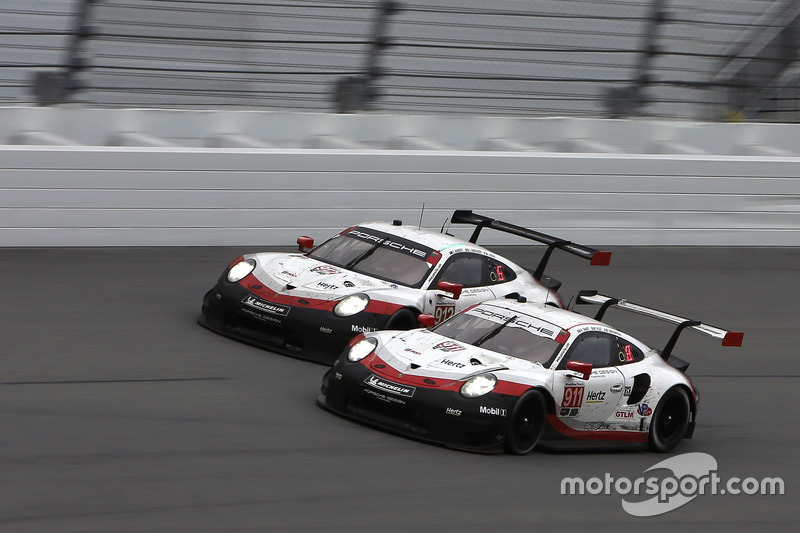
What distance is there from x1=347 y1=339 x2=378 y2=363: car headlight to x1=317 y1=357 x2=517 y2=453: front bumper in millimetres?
312

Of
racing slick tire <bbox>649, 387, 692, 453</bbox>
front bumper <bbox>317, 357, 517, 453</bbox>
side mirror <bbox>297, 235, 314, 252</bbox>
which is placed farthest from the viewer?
side mirror <bbox>297, 235, 314, 252</bbox>

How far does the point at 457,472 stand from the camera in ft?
22.7

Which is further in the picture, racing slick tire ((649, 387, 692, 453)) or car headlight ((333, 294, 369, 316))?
car headlight ((333, 294, 369, 316))

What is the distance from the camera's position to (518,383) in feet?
24.6

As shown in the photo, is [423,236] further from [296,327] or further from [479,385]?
[479,385]

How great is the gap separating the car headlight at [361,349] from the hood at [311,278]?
1.25m

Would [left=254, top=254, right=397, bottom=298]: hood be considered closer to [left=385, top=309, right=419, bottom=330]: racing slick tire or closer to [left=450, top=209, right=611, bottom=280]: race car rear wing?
[left=385, top=309, right=419, bottom=330]: racing slick tire

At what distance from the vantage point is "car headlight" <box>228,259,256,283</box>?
970 centimetres

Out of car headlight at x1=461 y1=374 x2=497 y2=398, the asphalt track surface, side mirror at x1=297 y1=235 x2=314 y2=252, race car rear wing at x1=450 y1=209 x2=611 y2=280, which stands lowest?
the asphalt track surface

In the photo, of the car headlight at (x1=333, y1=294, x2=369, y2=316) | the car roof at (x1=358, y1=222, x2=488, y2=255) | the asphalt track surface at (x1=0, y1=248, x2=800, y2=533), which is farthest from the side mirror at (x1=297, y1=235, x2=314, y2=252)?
the car headlight at (x1=333, y1=294, x2=369, y2=316)

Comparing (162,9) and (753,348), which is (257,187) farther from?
(753,348)

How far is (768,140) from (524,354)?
28.7 ft

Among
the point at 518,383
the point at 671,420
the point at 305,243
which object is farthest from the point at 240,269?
the point at 671,420

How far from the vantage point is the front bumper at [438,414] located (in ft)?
24.0
